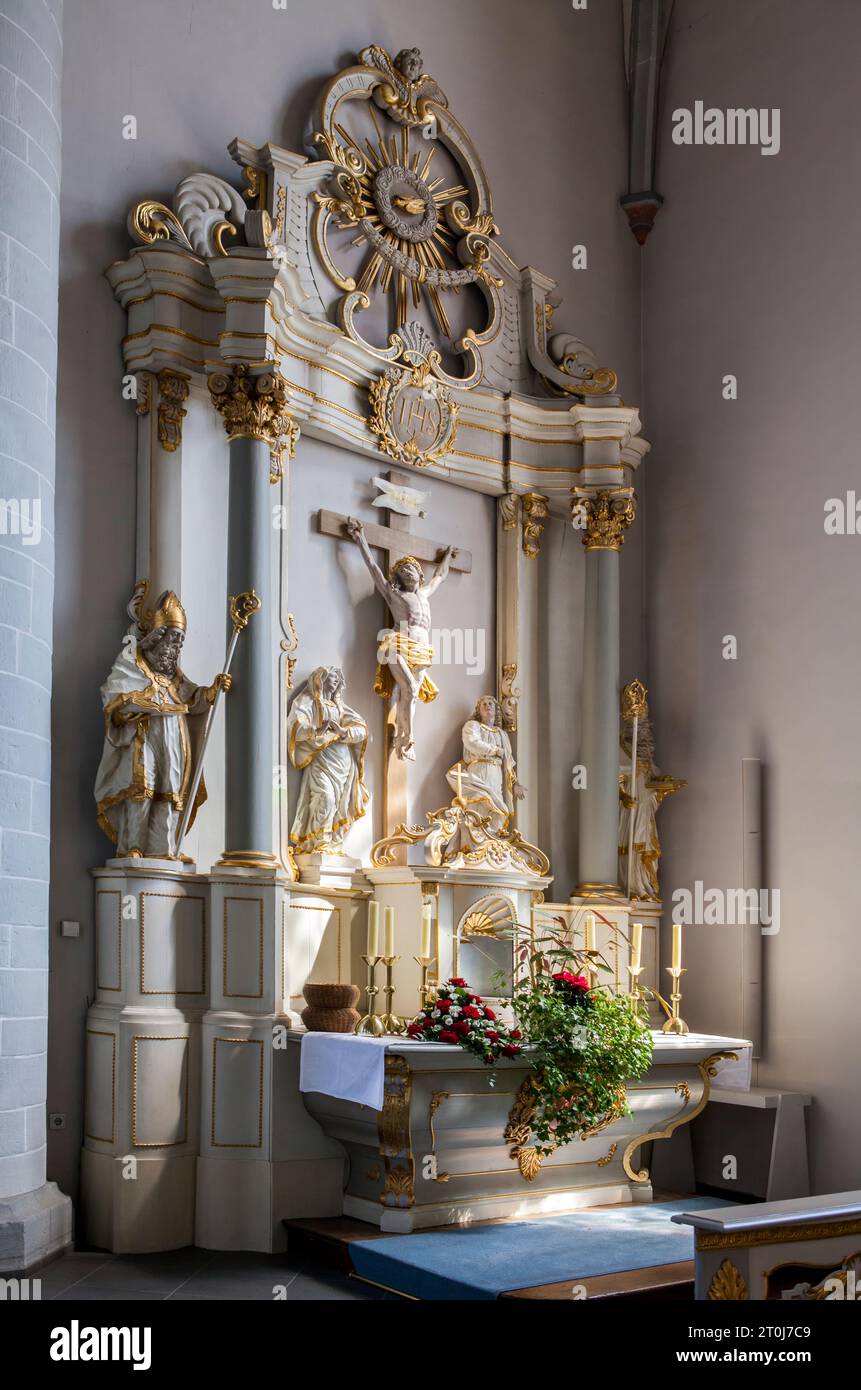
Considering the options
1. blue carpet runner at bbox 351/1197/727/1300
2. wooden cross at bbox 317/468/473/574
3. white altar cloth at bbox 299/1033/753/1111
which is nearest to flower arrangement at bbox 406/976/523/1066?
white altar cloth at bbox 299/1033/753/1111

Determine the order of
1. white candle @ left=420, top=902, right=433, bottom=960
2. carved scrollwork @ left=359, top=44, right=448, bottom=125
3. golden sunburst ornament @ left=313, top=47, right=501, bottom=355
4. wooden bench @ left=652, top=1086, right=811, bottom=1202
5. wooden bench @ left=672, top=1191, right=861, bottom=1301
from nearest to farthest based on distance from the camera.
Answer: wooden bench @ left=672, top=1191, right=861, bottom=1301, white candle @ left=420, top=902, right=433, bottom=960, wooden bench @ left=652, top=1086, right=811, bottom=1202, golden sunburst ornament @ left=313, top=47, right=501, bottom=355, carved scrollwork @ left=359, top=44, right=448, bottom=125

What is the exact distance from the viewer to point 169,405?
8211 mm

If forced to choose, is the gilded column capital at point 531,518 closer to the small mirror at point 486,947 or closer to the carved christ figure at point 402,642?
the carved christ figure at point 402,642

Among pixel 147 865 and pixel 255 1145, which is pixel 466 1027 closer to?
pixel 255 1145

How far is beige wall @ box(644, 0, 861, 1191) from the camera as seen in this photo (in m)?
9.24

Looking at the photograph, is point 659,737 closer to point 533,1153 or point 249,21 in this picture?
point 533,1153

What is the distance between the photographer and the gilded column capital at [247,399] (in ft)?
26.6

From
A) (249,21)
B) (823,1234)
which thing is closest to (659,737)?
(249,21)

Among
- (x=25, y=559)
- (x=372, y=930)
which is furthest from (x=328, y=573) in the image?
(x=25, y=559)

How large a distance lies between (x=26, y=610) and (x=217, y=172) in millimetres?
3368

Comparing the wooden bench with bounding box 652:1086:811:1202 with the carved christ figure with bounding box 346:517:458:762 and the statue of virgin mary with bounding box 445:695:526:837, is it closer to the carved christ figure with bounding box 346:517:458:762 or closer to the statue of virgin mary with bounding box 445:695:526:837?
the statue of virgin mary with bounding box 445:695:526:837

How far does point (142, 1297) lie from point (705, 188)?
27.2ft

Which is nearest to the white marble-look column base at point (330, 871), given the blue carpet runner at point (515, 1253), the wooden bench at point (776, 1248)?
the blue carpet runner at point (515, 1253)

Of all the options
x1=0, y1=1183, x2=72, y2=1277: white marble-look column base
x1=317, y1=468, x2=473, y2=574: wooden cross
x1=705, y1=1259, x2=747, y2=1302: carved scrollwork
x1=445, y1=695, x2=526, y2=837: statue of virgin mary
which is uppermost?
x1=317, y1=468, x2=473, y2=574: wooden cross
